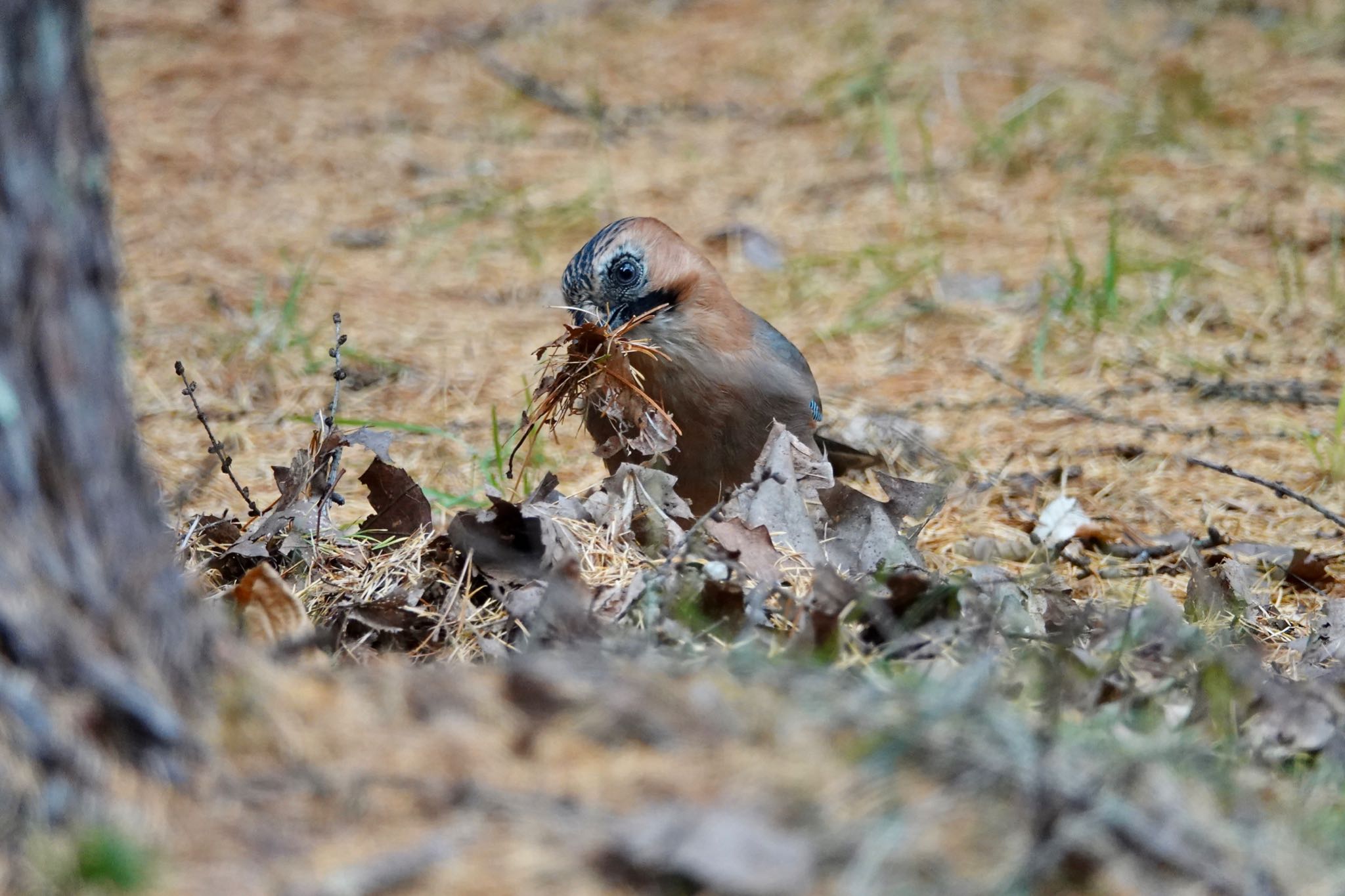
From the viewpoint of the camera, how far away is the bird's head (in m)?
3.77

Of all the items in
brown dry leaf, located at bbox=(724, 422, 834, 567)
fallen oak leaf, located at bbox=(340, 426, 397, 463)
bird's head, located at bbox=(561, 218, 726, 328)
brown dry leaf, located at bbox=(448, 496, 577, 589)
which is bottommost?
brown dry leaf, located at bbox=(724, 422, 834, 567)

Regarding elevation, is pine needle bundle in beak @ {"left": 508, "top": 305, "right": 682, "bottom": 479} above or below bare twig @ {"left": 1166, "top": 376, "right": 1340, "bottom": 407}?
above

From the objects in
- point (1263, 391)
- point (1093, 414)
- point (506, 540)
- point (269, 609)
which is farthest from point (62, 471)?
point (1263, 391)

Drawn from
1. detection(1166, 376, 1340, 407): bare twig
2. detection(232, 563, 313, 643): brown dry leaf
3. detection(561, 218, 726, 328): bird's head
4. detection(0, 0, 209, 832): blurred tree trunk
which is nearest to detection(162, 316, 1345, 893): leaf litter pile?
detection(232, 563, 313, 643): brown dry leaf

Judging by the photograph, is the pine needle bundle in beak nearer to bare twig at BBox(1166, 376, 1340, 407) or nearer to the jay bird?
the jay bird

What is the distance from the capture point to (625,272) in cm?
378

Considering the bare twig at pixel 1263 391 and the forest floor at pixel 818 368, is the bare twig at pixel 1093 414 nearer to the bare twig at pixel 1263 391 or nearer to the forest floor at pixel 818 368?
the forest floor at pixel 818 368

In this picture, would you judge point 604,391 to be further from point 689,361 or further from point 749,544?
point 749,544

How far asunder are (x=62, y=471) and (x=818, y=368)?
391 centimetres

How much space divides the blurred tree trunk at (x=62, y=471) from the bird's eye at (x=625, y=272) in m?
2.16

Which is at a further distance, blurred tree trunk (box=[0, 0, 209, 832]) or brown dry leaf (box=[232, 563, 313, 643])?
brown dry leaf (box=[232, 563, 313, 643])

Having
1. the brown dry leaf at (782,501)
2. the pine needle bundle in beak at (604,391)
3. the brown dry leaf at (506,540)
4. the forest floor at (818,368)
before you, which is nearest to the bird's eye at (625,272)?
the pine needle bundle in beak at (604,391)

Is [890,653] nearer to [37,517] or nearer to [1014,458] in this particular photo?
[37,517]

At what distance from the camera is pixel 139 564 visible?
5.65 feet
